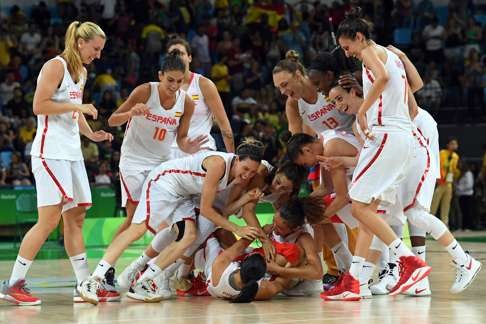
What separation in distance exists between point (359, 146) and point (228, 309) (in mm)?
1850

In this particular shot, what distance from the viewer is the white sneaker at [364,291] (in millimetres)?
7938

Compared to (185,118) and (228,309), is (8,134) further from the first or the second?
(228,309)

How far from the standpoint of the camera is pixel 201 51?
20297 mm

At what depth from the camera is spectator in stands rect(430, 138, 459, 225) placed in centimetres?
1872

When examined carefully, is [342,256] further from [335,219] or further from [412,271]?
[412,271]

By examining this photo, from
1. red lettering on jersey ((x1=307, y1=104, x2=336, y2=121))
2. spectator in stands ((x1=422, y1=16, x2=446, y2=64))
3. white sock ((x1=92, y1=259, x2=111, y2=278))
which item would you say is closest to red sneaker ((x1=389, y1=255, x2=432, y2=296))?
red lettering on jersey ((x1=307, y1=104, x2=336, y2=121))

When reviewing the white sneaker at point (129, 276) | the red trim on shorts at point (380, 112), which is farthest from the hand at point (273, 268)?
the red trim on shorts at point (380, 112)

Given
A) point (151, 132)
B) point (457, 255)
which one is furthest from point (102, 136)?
point (457, 255)

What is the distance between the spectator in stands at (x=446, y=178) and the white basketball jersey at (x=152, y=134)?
10587 millimetres

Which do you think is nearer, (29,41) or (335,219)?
(335,219)

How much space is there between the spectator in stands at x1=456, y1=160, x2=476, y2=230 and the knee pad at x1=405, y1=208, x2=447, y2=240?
37.6 feet

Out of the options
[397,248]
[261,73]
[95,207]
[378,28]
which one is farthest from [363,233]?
[378,28]

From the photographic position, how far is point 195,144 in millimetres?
8891

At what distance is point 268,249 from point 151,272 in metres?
0.89
